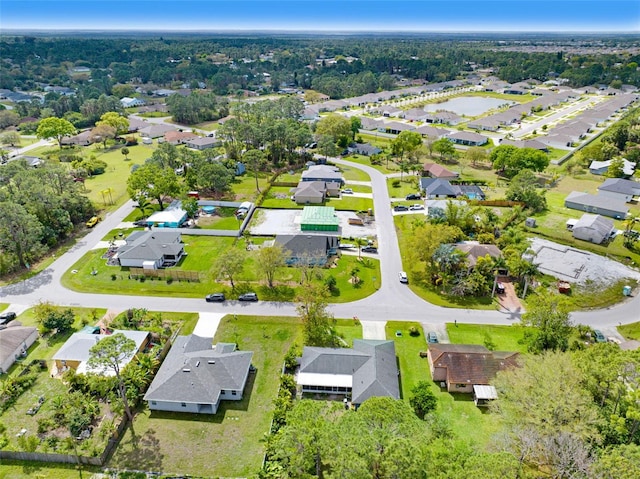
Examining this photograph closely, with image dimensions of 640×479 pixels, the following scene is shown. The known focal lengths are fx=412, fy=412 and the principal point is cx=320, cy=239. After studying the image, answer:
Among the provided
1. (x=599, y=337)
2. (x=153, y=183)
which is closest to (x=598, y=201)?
(x=599, y=337)

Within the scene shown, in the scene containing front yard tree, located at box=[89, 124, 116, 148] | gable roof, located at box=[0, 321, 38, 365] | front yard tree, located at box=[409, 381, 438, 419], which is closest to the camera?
front yard tree, located at box=[409, 381, 438, 419]

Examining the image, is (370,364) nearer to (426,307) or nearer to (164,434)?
(426,307)

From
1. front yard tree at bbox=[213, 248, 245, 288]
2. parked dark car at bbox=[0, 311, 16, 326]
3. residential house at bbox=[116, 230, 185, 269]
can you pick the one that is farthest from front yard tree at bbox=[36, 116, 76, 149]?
front yard tree at bbox=[213, 248, 245, 288]

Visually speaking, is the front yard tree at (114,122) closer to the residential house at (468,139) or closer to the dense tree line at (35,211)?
the dense tree line at (35,211)

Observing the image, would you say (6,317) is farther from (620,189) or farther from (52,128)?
(620,189)

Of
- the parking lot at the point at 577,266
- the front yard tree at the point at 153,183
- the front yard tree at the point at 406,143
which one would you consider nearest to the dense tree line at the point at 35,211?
the front yard tree at the point at 153,183

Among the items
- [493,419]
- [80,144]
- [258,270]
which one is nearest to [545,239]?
[493,419]

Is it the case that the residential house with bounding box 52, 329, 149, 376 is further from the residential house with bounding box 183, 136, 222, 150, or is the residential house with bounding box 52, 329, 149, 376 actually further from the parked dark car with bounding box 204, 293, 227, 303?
the residential house with bounding box 183, 136, 222, 150
